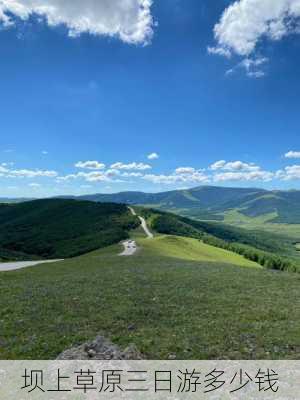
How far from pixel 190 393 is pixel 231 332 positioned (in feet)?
23.7

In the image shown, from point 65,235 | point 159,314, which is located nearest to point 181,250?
point 159,314

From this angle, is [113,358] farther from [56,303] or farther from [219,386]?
[56,303]

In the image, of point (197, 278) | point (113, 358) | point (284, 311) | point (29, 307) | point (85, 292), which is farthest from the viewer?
point (197, 278)

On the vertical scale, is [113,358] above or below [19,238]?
above

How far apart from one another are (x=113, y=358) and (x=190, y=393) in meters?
3.72

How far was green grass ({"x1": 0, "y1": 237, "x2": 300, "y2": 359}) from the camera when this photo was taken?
1767 centimetres

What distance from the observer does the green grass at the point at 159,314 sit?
17672mm

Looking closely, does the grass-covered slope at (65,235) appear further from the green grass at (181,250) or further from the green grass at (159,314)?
the green grass at (159,314)

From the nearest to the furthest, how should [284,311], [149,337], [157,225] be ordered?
[149,337] → [284,311] → [157,225]

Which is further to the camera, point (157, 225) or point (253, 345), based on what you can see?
point (157, 225)

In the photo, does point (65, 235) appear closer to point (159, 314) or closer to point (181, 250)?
point (181, 250)

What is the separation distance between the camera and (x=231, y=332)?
19578mm

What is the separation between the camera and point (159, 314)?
2370 centimetres

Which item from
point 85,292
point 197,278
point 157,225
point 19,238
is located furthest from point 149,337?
point 19,238
